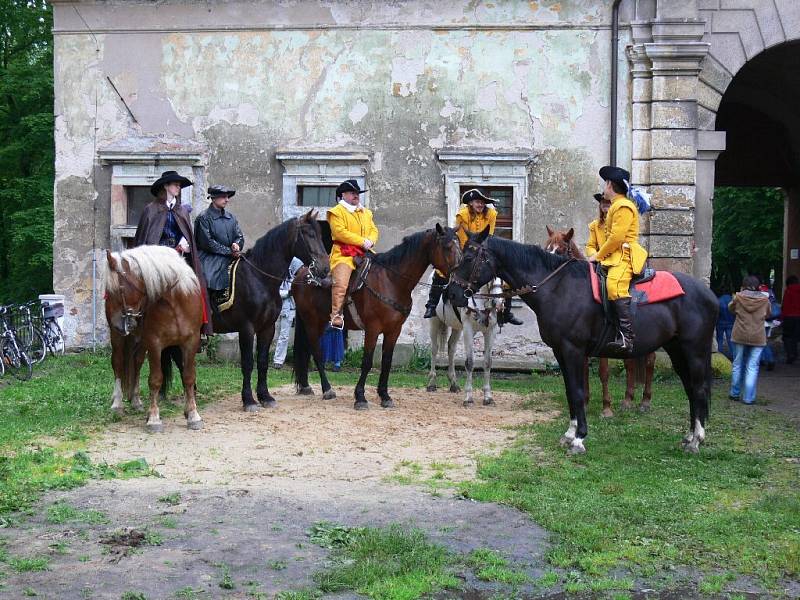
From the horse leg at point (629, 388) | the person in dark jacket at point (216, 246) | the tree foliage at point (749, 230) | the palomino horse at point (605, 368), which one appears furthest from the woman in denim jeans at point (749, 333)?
the tree foliage at point (749, 230)

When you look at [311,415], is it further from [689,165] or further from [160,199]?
[689,165]

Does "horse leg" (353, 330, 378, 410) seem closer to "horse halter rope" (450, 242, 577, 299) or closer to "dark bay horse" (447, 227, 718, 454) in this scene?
"horse halter rope" (450, 242, 577, 299)

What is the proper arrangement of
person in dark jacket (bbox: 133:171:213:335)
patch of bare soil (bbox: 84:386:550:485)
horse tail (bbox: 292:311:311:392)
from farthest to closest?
horse tail (bbox: 292:311:311:392) < person in dark jacket (bbox: 133:171:213:335) < patch of bare soil (bbox: 84:386:550:485)

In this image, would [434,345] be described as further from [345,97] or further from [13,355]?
[13,355]

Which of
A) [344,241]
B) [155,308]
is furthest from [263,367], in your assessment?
[155,308]

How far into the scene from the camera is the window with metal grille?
621 inches

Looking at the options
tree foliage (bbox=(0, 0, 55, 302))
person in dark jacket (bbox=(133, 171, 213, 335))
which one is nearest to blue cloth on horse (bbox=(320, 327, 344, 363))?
person in dark jacket (bbox=(133, 171, 213, 335))

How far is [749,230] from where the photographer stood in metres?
30.3

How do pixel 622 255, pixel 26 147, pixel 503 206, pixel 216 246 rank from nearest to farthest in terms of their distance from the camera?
pixel 622 255, pixel 216 246, pixel 503 206, pixel 26 147

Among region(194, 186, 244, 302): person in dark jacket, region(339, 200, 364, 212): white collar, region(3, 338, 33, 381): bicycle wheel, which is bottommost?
region(3, 338, 33, 381): bicycle wheel

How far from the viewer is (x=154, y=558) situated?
5.33 metres

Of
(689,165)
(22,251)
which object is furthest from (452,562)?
(22,251)

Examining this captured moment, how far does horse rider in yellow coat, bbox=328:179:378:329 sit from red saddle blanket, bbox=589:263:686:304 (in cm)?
325

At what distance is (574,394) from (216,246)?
4488mm
